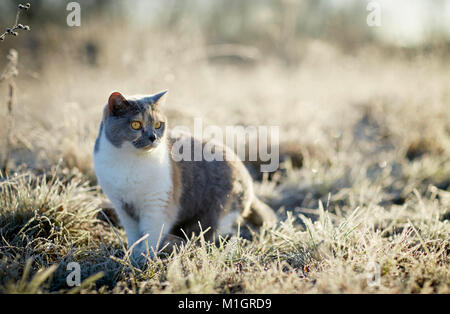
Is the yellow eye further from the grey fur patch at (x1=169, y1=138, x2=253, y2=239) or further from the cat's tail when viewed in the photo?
the cat's tail

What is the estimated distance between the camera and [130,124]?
79.2 inches

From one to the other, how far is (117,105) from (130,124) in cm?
15

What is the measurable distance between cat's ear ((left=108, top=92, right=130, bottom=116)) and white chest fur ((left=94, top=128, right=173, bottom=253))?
19 cm

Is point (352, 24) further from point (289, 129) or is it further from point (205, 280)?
point (205, 280)

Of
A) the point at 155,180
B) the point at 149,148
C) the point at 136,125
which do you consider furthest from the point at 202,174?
the point at 136,125

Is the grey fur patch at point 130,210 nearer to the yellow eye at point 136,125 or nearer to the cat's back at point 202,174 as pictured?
the cat's back at point 202,174

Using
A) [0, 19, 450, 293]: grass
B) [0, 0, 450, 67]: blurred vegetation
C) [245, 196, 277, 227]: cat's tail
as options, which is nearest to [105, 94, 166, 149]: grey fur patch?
[0, 19, 450, 293]: grass

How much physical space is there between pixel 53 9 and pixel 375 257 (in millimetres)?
12626

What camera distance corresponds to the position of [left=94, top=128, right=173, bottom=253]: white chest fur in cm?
204

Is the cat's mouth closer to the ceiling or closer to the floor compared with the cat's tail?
closer to the ceiling

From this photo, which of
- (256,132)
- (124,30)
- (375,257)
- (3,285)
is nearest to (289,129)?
(256,132)

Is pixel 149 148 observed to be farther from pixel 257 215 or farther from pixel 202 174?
pixel 257 215

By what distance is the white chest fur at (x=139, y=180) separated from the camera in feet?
6.71

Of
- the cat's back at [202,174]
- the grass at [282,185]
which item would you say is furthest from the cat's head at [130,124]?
the grass at [282,185]
